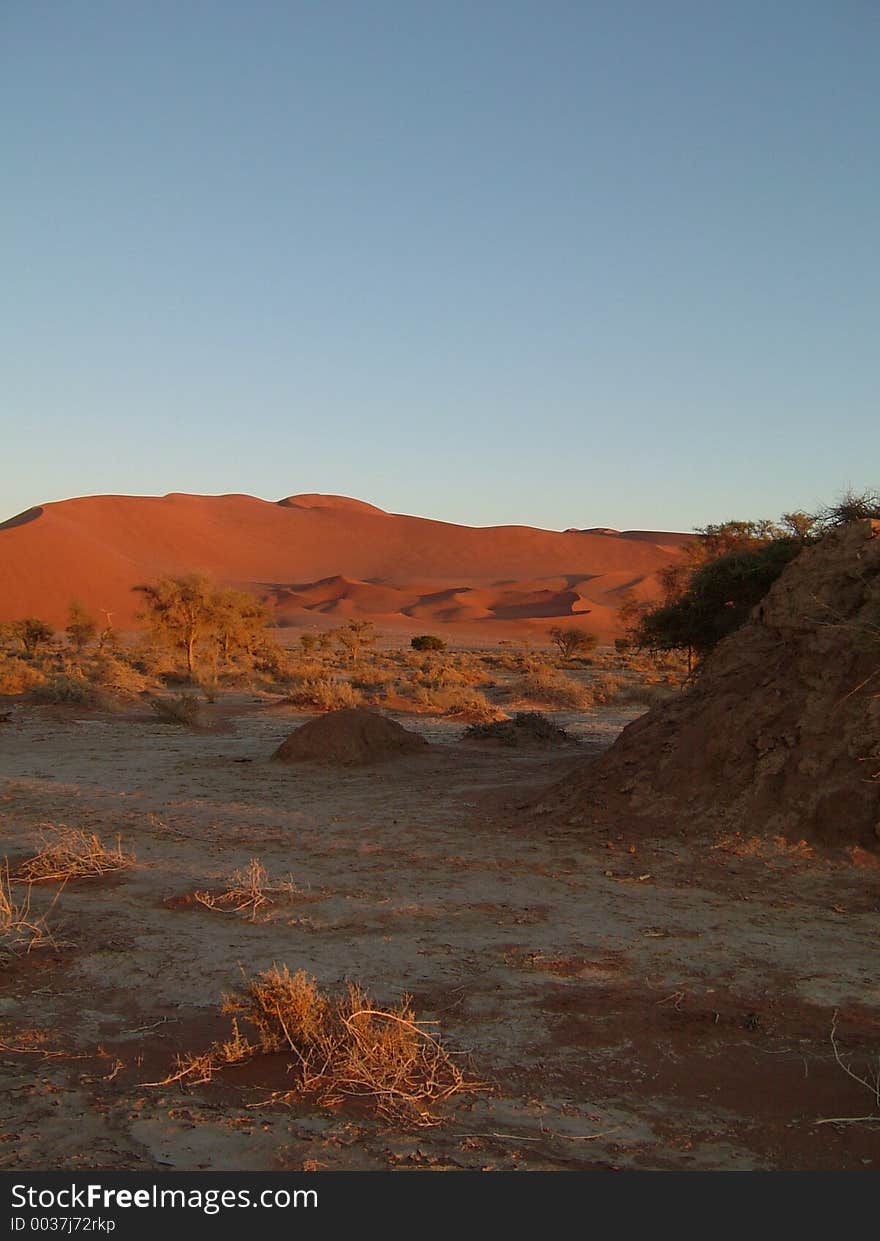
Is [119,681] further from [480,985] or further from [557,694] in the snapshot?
[480,985]

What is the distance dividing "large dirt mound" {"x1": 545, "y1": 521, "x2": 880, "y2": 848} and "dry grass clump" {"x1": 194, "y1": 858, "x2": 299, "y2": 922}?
3.43 m

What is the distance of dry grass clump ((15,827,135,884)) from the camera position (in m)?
8.23

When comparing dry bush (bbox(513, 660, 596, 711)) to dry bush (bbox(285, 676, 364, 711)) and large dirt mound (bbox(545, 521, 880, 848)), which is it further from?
large dirt mound (bbox(545, 521, 880, 848))

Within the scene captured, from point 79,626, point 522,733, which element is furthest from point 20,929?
point 79,626

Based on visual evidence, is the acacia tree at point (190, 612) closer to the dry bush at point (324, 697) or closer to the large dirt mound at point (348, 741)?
the dry bush at point (324, 697)

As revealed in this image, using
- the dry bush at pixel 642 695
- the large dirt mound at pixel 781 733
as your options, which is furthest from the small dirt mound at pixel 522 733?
the dry bush at pixel 642 695

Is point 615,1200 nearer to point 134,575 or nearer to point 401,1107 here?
point 401,1107

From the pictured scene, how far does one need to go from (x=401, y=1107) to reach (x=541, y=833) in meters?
5.77

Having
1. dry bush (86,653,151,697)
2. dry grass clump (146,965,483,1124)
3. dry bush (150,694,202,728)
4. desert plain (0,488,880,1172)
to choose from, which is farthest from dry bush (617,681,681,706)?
dry grass clump (146,965,483,1124)

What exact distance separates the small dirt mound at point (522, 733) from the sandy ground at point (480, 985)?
17.9 ft

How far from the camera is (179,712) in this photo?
67.6 feet

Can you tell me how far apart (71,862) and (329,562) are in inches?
4902

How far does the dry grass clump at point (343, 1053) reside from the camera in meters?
4.27

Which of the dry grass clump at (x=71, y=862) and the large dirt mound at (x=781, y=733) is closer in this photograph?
the dry grass clump at (x=71, y=862)
